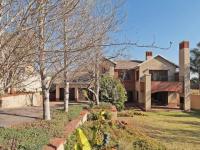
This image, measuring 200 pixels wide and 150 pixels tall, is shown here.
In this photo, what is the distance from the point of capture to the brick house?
A: 4475 centimetres

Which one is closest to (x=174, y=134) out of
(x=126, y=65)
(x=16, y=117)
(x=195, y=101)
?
(x=16, y=117)

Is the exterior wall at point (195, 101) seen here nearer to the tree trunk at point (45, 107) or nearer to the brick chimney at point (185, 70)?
the brick chimney at point (185, 70)

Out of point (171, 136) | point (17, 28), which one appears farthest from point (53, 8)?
point (171, 136)

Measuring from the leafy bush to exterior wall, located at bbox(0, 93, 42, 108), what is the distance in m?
6.23

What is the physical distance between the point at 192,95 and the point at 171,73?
384cm

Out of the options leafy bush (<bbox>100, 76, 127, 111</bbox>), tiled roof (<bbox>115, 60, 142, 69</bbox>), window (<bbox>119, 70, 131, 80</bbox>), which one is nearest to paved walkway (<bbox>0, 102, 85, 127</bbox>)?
leafy bush (<bbox>100, 76, 127, 111</bbox>)

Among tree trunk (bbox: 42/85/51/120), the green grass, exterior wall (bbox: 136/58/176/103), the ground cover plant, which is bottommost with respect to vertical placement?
the ground cover plant

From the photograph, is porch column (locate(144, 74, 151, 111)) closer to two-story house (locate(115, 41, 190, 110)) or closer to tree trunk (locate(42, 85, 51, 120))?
two-story house (locate(115, 41, 190, 110))

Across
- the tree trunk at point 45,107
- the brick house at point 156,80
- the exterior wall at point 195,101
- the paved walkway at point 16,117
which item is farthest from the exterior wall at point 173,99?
the tree trunk at point 45,107

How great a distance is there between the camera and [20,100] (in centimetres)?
2930

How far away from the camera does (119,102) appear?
37156 millimetres

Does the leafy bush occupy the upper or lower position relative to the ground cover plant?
upper

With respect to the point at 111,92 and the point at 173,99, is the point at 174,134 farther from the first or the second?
the point at 173,99

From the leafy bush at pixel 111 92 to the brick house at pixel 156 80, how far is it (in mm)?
6814
